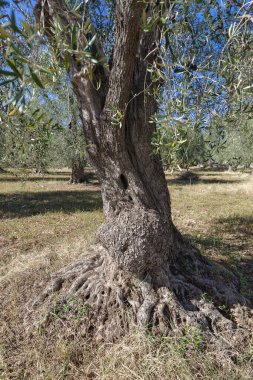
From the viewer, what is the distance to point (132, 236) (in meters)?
3.56

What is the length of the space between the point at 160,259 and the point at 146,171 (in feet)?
4.20

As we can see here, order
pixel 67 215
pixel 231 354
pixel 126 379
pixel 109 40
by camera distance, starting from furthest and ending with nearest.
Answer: pixel 67 215 → pixel 109 40 → pixel 231 354 → pixel 126 379

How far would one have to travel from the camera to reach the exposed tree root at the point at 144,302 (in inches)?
134

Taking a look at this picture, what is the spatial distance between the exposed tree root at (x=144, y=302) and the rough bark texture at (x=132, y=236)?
1cm

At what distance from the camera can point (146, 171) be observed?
12.4ft

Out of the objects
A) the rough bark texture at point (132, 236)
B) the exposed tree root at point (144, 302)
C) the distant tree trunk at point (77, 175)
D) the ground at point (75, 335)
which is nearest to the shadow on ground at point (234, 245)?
the ground at point (75, 335)

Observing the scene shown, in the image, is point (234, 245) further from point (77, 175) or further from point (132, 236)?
point (77, 175)

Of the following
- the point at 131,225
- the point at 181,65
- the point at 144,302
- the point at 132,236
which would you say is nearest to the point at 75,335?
the point at 144,302

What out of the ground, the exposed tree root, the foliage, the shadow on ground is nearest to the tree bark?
the ground

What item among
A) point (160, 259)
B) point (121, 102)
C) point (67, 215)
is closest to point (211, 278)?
point (160, 259)

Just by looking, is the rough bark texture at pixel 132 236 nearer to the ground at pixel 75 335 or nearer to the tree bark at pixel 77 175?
the ground at pixel 75 335

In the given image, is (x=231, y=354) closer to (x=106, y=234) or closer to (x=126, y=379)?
(x=126, y=379)

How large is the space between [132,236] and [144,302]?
0.90 metres

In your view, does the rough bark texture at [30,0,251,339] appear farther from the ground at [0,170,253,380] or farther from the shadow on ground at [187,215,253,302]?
the shadow on ground at [187,215,253,302]
